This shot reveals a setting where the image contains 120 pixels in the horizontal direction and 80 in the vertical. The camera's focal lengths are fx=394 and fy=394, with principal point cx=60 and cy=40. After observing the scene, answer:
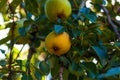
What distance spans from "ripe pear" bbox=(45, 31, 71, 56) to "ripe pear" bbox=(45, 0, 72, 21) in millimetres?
68

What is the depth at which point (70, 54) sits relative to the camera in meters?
1.45

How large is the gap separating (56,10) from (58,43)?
125 mm

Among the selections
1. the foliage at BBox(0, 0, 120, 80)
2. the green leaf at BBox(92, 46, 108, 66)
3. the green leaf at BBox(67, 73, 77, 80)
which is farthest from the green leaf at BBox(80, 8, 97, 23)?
the green leaf at BBox(67, 73, 77, 80)

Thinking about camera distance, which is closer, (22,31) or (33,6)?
(22,31)

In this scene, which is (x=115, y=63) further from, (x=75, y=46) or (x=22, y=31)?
(x=22, y=31)

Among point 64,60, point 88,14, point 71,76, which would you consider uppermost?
point 88,14

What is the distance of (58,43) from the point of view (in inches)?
54.3

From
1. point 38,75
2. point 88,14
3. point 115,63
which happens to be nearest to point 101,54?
point 115,63

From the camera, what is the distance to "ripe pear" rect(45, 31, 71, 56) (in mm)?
1370

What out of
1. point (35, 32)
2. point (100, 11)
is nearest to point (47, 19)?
point (35, 32)

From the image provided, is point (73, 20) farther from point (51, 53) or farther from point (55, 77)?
point (55, 77)

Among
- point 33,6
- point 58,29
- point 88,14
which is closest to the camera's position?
point 58,29

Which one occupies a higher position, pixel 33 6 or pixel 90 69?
pixel 33 6

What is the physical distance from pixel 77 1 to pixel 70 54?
0.31m
